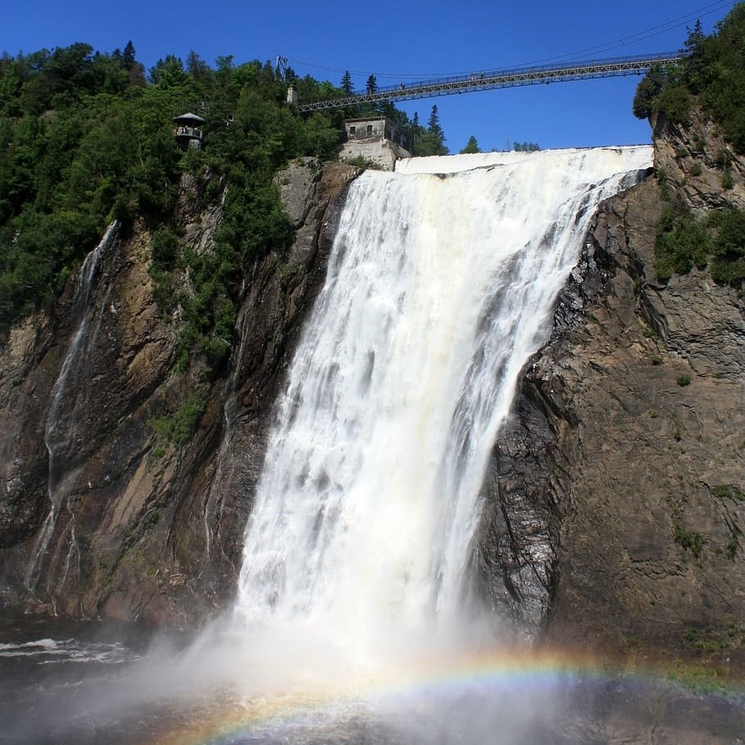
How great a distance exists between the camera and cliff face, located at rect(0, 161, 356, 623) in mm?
25859

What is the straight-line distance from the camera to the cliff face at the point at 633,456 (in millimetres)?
17359

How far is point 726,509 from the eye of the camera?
57.5 feet

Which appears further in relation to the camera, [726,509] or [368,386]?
[368,386]

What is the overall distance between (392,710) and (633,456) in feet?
27.6

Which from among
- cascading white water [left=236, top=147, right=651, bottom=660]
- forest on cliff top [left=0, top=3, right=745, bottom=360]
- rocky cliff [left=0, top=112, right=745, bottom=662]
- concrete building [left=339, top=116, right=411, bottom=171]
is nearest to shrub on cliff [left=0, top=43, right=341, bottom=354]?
forest on cliff top [left=0, top=3, right=745, bottom=360]

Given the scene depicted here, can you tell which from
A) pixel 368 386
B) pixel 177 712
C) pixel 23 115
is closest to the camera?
pixel 177 712

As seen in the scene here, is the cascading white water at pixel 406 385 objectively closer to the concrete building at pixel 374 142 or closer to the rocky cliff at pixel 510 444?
the rocky cliff at pixel 510 444

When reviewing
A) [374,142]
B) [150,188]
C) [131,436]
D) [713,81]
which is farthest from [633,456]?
[374,142]

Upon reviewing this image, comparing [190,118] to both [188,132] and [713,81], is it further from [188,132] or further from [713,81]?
[713,81]

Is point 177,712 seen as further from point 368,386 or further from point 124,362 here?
point 124,362

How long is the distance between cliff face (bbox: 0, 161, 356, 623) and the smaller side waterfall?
5 centimetres

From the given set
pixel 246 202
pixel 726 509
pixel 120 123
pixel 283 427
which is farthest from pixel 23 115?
pixel 726 509

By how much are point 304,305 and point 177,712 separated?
47.6ft

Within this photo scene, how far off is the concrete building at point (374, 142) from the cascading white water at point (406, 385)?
990 centimetres
